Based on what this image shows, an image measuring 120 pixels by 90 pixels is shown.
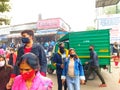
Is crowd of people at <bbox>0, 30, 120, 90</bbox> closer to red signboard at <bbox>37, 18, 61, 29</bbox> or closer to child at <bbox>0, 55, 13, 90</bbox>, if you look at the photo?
child at <bbox>0, 55, 13, 90</bbox>

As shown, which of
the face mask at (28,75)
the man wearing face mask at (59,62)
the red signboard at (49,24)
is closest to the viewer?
the face mask at (28,75)

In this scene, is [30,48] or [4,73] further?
[4,73]

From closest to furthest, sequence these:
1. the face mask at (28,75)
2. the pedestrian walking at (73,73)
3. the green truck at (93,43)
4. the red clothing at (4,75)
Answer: the face mask at (28,75) < the red clothing at (4,75) < the pedestrian walking at (73,73) < the green truck at (93,43)

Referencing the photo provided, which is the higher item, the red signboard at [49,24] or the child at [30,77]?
the red signboard at [49,24]

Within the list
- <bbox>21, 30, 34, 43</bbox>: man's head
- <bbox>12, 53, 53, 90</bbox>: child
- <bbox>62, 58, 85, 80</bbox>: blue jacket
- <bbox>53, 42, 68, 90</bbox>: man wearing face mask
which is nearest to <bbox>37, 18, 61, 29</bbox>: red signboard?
<bbox>53, 42, 68, 90</bbox>: man wearing face mask

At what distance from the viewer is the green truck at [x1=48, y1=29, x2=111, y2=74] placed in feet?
43.6

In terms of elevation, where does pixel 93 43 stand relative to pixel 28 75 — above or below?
below

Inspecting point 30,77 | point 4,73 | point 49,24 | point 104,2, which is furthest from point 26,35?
point 49,24

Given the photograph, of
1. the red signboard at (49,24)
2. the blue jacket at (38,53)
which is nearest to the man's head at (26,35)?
the blue jacket at (38,53)

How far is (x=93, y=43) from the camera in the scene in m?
13.6

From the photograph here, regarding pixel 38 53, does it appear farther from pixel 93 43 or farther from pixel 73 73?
pixel 93 43

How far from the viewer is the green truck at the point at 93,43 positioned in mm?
13281

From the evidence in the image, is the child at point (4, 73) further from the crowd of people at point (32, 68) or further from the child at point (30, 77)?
the child at point (30, 77)

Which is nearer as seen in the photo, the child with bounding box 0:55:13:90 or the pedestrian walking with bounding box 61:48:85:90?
the child with bounding box 0:55:13:90
